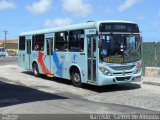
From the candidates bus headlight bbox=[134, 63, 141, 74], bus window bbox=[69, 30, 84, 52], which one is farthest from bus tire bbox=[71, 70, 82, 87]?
bus headlight bbox=[134, 63, 141, 74]

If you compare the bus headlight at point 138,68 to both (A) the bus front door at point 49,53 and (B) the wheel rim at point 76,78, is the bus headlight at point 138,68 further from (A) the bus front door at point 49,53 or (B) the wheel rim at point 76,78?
(A) the bus front door at point 49,53

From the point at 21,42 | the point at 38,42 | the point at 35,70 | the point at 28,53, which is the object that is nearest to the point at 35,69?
the point at 35,70

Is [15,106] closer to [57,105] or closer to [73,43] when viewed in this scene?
[57,105]

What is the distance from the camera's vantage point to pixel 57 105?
39.3 feet

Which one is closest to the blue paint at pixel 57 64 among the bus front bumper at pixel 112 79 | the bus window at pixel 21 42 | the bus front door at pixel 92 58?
the bus front door at pixel 92 58

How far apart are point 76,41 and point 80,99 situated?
4130 mm

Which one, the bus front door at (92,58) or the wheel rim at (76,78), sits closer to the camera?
the bus front door at (92,58)

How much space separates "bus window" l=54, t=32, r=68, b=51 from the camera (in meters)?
19.0

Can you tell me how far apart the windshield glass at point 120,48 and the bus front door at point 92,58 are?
17.8 inches

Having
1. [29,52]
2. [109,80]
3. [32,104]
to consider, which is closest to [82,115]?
[32,104]

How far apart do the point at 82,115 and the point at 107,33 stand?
21.3ft

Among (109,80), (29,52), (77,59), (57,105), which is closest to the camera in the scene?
(57,105)

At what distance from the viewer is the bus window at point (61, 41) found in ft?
62.3

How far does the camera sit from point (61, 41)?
1950cm
